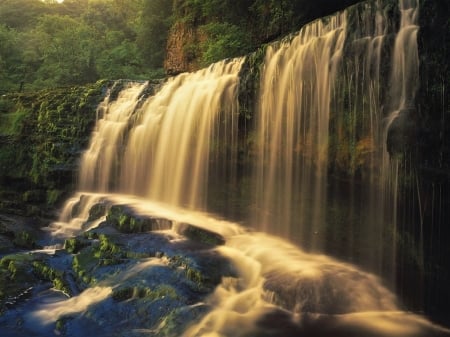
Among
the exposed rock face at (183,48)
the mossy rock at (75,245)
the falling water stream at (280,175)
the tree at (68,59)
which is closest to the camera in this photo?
the falling water stream at (280,175)

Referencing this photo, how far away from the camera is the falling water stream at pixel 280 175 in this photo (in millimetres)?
5949

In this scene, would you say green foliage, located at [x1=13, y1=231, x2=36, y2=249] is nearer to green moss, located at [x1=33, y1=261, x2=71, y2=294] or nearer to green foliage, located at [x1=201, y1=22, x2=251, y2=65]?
green moss, located at [x1=33, y1=261, x2=71, y2=294]

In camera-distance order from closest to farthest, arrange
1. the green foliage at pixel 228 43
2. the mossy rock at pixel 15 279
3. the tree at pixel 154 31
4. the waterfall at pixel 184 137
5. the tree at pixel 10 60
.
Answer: the mossy rock at pixel 15 279 < the waterfall at pixel 184 137 < the green foliage at pixel 228 43 < the tree at pixel 154 31 < the tree at pixel 10 60

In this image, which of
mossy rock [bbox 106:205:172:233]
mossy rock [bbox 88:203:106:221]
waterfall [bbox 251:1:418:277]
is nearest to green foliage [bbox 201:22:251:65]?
waterfall [bbox 251:1:418:277]

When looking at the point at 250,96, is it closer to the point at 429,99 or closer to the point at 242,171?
the point at 242,171

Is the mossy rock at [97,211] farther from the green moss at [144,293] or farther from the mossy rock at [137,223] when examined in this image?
the green moss at [144,293]

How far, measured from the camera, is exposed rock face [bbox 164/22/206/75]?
18.5 m

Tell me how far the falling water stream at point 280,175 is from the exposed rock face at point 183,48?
5320mm

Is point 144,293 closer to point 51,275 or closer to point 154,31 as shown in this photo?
point 51,275

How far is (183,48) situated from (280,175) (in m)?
12.0

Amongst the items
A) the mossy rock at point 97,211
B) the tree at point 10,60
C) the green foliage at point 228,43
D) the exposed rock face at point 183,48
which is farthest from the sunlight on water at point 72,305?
the tree at point 10,60

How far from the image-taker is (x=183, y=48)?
757 inches

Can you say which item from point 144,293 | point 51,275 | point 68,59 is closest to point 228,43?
point 51,275

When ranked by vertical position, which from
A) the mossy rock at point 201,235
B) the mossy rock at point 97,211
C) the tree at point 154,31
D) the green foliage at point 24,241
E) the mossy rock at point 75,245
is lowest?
the green foliage at point 24,241
